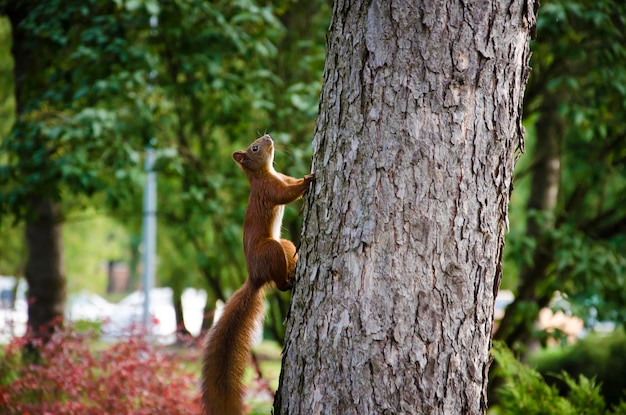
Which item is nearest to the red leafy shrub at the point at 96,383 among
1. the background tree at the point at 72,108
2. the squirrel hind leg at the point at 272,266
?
the background tree at the point at 72,108

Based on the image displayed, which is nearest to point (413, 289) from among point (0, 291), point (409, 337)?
point (409, 337)

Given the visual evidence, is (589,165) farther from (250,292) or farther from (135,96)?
(250,292)

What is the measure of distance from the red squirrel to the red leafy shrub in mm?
1403

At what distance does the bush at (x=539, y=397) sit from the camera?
342 centimetres

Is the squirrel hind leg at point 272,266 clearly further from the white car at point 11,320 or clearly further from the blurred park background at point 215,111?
the white car at point 11,320

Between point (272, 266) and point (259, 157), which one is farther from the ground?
point (259, 157)

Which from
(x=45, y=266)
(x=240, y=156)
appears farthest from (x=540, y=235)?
(x=45, y=266)

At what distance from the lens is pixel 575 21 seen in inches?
203

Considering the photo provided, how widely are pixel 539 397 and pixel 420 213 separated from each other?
189 cm

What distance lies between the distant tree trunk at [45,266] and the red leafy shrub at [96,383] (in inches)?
76.7

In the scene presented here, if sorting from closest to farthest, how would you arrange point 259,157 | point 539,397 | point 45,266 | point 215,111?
point 259,157
point 539,397
point 215,111
point 45,266

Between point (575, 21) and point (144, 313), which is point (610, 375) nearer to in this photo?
point (575, 21)

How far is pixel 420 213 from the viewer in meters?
2.09

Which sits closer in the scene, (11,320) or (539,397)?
(539,397)
